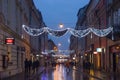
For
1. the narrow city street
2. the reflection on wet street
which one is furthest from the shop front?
the reflection on wet street

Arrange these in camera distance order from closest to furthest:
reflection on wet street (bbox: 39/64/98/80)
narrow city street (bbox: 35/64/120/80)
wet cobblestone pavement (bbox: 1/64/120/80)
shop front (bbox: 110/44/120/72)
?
wet cobblestone pavement (bbox: 1/64/120/80), narrow city street (bbox: 35/64/120/80), reflection on wet street (bbox: 39/64/98/80), shop front (bbox: 110/44/120/72)

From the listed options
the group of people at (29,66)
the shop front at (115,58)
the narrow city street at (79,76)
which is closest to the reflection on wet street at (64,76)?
the narrow city street at (79,76)

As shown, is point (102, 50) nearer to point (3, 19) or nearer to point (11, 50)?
point (11, 50)

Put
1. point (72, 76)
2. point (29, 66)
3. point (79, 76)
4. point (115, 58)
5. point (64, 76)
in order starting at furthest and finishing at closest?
point (115, 58) < point (29, 66) < point (64, 76) < point (72, 76) < point (79, 76)

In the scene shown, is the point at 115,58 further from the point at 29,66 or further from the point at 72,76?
the point at 29,66

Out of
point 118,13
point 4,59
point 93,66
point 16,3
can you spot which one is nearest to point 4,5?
point 4,59

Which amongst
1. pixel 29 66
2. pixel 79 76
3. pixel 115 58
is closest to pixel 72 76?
pixel 79 76

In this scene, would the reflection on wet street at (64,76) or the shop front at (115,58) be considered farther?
the shop front at (115,58)

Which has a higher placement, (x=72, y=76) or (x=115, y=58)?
(x=115, y=58)

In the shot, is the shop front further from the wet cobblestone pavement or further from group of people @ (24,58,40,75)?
group of people @ (24,58,40,75)

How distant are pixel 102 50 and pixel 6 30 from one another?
29.4m

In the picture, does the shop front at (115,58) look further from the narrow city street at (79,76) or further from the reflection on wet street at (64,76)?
the reflection on wet street at (64,76)

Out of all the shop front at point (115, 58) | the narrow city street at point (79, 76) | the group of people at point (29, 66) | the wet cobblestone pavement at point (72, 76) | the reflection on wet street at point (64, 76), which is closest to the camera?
the wet cobblestone pavement at point (72, 76)

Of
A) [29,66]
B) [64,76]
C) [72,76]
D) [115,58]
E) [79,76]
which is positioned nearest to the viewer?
[79,76]
